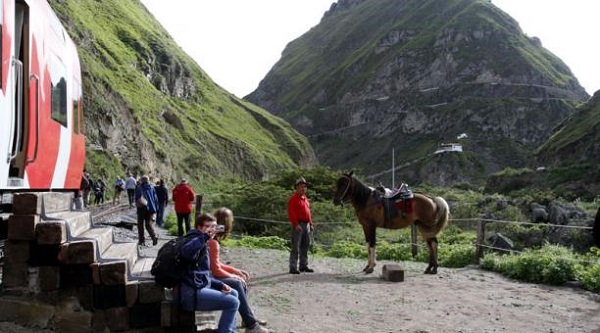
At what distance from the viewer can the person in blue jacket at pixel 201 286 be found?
5395mm

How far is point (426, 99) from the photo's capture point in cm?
14575

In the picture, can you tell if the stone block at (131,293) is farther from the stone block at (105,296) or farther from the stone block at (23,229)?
the stone block at (23,229)

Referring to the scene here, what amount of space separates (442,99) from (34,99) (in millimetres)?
141602

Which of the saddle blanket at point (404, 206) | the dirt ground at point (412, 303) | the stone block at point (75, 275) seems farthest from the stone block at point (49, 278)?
the saddle blanket at point (404, 206)

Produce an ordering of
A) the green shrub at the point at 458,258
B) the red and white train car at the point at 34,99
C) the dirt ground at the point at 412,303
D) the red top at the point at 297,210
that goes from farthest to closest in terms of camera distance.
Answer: the green shrub at the point at 458,258
the red top at the point at 297,210
the dirt ground at the point at 412,303
the red and white train car at the point at 34,99

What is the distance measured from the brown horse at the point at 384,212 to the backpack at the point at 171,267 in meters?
7.84

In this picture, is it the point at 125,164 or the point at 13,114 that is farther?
the point at 125,164

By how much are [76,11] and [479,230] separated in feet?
179

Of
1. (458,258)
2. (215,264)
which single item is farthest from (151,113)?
(215,264)

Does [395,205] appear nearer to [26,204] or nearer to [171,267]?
[171,267]

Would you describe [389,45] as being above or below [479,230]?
above

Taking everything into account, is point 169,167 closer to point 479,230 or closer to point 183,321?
point 479,230

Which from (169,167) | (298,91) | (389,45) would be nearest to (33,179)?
(169,167)

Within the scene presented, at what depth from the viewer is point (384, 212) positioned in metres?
13.0
